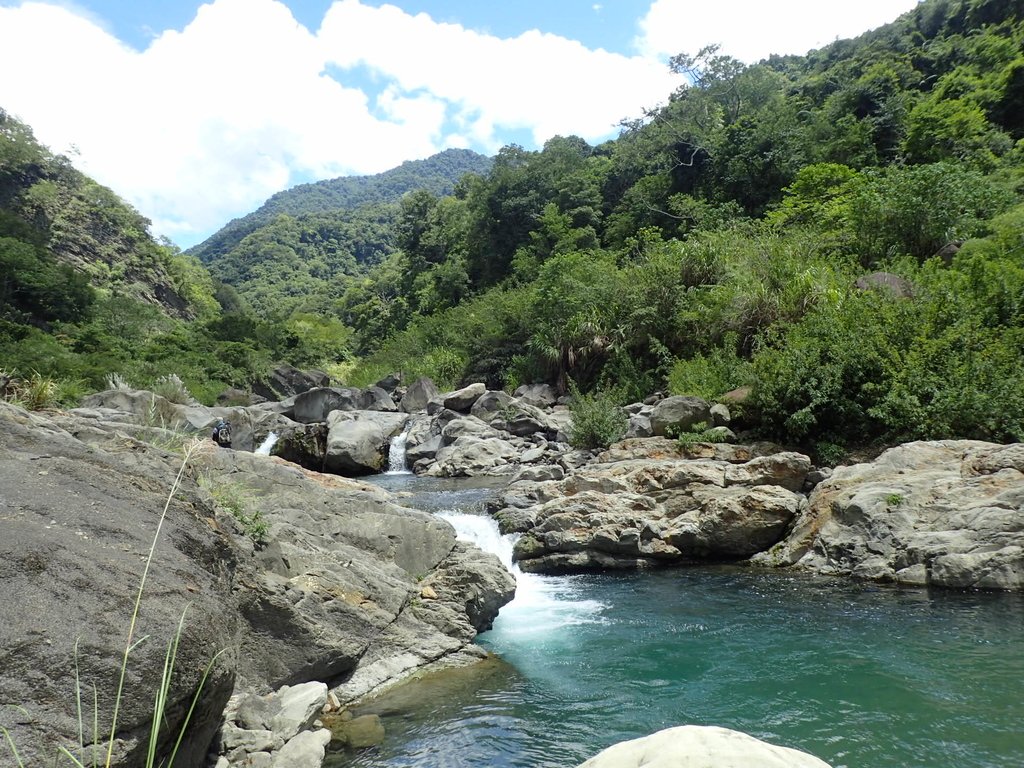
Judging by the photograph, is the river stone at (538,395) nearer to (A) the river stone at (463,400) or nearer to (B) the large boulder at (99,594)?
(A) the river stone at (463,400)

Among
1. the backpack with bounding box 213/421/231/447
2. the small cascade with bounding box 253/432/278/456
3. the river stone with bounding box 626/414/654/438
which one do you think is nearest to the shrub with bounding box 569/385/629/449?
the river stone with bounding box 626/414/654/438

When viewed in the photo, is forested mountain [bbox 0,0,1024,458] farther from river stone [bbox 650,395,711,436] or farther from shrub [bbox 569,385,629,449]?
shrub [bbox 569,385,629,449]

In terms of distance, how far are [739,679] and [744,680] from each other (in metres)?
0.05

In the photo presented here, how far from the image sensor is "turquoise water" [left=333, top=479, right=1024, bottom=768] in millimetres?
5566

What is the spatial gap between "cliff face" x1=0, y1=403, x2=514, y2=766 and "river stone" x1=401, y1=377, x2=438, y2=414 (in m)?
20.2

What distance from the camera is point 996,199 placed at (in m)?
20.4

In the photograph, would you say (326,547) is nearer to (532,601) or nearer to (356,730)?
(356,730)

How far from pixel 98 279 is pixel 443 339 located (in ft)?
120

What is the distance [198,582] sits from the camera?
412cm

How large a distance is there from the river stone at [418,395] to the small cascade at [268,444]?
6855 mm

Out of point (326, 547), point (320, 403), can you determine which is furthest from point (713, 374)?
point (320, 403)

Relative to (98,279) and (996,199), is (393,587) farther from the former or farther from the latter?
(98,279)

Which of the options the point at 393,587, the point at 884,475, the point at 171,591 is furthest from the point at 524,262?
the point at 171,591

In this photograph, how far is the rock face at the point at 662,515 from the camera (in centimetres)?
1129
